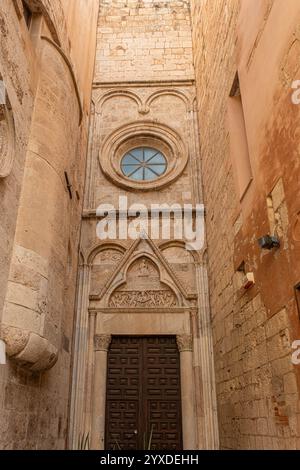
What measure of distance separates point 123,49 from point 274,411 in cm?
982

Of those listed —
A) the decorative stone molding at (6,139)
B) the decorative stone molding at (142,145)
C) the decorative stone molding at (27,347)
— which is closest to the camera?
the decorative stone molding at (27,347)

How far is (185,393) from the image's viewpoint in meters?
6.70

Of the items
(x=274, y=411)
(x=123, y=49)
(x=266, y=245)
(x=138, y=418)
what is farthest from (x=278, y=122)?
(x=123, y=49)

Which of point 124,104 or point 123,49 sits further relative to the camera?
point 123,49

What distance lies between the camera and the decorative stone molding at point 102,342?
23.1 ft

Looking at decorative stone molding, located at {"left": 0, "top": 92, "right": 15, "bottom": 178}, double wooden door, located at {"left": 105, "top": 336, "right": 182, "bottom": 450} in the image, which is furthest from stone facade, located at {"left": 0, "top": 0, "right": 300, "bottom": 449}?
double wooden door, located at {"left": 105, "top": 336, "right": 182, "bottom": 450}

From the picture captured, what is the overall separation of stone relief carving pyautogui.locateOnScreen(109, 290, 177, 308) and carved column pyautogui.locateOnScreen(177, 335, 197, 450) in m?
0.77

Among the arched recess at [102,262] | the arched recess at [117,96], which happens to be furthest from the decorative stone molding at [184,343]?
the arched recess at [117,96]

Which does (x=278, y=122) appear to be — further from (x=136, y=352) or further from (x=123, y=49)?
(x=123, y=49)

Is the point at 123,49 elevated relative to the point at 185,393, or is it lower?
elevated

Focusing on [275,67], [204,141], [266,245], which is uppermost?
[204,141]

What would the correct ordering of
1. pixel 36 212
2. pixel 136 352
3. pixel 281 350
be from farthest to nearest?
pixel 136 352 < pixel 36 212 < pixel 281 350

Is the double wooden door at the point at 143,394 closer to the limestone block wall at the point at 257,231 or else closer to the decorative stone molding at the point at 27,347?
the limestone block wall at the point at 257,231

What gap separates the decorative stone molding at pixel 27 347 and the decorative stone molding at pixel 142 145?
4.73 metres
